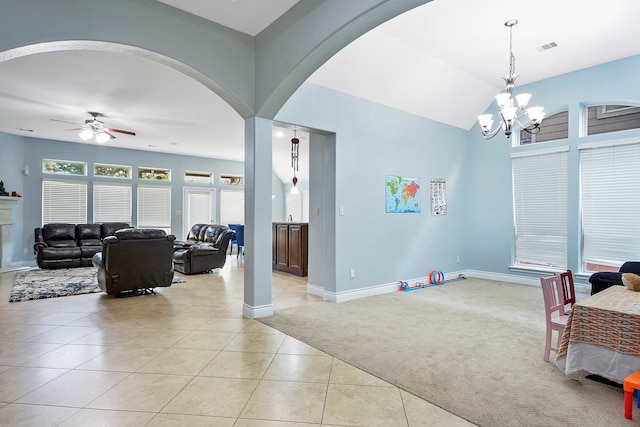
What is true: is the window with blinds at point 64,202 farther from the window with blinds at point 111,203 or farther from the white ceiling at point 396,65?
the white ceiling at point 396,65

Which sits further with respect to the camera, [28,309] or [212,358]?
[28,309]

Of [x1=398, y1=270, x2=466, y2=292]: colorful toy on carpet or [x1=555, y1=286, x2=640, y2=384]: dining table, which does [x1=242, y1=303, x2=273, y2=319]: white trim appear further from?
[x1=555, y1=286, x2=640, y2=384]: dining table

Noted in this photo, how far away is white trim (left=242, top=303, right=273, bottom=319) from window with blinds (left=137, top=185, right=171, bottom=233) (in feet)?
22.0

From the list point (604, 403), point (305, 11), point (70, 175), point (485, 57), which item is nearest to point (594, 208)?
point (485, 57)

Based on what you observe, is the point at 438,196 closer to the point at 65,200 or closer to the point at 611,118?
the point at 611,118

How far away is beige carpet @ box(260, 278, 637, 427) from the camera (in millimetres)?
2018

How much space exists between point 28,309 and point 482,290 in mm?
A: 6327

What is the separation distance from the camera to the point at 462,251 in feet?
21.5

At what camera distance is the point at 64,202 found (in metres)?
8.23

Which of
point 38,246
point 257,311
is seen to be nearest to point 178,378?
point 257,311

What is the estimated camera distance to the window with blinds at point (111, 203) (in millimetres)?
8672

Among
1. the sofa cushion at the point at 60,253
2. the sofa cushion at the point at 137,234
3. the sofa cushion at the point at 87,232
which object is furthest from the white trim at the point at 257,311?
the sofa cushion at the point at 87,232

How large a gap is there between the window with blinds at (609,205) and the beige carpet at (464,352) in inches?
48.0

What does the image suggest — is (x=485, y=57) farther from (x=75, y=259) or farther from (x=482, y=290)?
(x=75, y=259)
